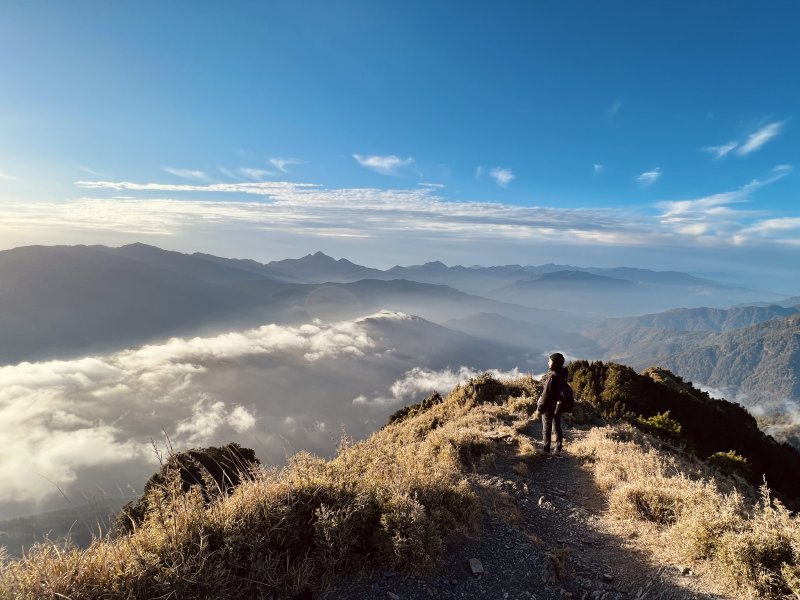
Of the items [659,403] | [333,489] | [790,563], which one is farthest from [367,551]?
[659,403]

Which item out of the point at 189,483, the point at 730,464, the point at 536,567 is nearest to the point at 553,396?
the point at 536,567

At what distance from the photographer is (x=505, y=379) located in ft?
73.7

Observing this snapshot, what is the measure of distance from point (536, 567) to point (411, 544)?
1.82 metres

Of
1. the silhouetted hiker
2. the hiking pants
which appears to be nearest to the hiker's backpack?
the silhouetted hiker

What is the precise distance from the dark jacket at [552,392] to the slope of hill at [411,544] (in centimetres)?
308

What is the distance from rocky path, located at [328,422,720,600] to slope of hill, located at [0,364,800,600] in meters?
0.02

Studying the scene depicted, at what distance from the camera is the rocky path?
468 cm

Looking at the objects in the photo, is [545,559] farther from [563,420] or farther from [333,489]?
[563,420]

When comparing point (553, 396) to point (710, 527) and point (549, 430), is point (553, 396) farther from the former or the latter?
point (710, 527)

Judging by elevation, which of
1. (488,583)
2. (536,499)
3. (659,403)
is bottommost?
(659,403)

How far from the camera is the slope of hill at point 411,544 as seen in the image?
12.6 feet

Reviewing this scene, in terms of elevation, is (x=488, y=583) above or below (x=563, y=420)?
above

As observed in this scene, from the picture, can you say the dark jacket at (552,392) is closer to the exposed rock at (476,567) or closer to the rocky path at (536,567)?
the rocky path at (536,567)

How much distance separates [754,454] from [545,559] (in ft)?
84.5
